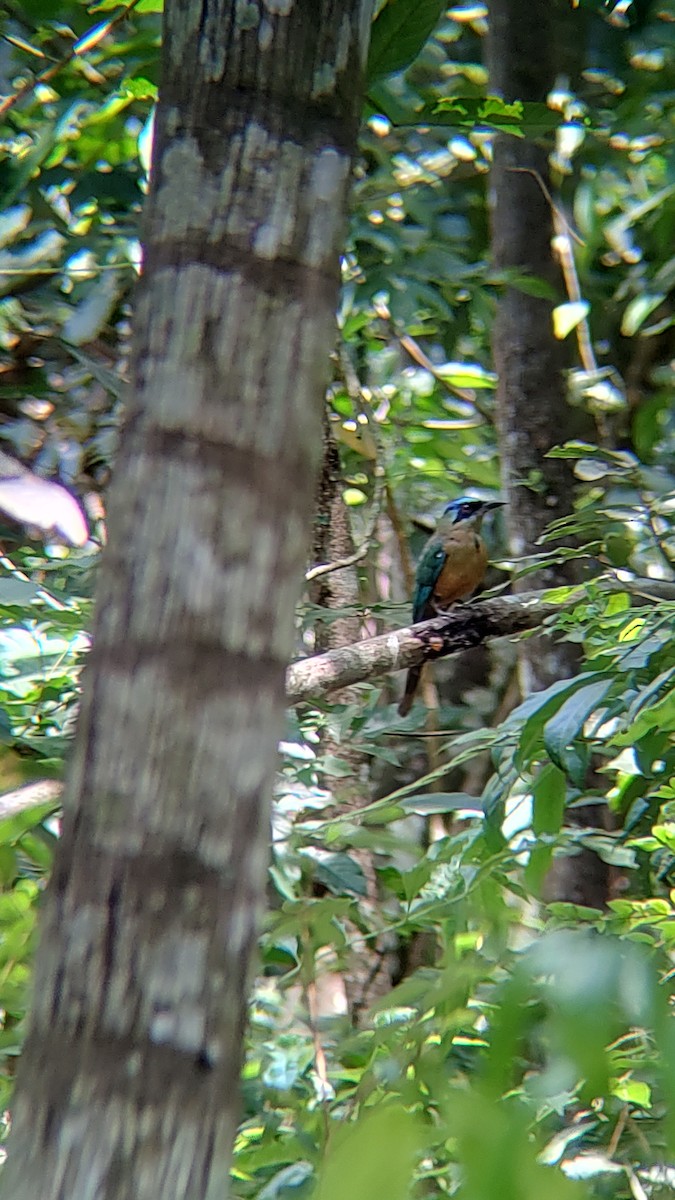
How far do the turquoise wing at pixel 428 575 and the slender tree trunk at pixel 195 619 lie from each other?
107 inches

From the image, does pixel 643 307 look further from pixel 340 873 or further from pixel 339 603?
pixel 340 873

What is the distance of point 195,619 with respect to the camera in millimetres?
681

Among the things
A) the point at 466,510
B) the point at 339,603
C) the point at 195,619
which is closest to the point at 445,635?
the point at 339,603

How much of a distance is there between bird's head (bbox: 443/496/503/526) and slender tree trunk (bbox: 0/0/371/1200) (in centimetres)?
264

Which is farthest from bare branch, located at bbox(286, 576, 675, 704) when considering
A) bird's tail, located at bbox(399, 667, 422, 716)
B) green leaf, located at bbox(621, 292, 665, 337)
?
bird's tail, located at bbox(399, 667, 422, 716)

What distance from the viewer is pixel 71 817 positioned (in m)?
0.67

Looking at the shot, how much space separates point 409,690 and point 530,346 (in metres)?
1.04

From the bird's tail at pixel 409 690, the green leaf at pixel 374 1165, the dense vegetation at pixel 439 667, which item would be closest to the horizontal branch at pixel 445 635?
the dense vegetation at pixel 439 667

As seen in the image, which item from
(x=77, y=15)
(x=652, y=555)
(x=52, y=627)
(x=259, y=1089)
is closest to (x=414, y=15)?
(x=77, y=15)

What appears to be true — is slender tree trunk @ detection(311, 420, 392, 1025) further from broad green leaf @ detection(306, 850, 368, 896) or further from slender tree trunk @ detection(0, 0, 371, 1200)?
slender tree trunk @ detection(0, 0, 371, 1200)

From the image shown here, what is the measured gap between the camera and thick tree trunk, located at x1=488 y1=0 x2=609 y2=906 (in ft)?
9.35

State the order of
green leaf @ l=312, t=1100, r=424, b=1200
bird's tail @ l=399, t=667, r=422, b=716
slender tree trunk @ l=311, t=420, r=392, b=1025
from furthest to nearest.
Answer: bird's tail @ l=399, t=667, r=422, b=716 → slender tree trunk @ l=311, t=420, r=392, b=1025 → green leaf @ l=312, t=1100, r=424, b=1200

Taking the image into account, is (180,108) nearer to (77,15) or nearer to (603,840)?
(77,15)

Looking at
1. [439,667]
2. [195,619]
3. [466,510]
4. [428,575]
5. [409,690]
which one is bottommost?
[195,619]
